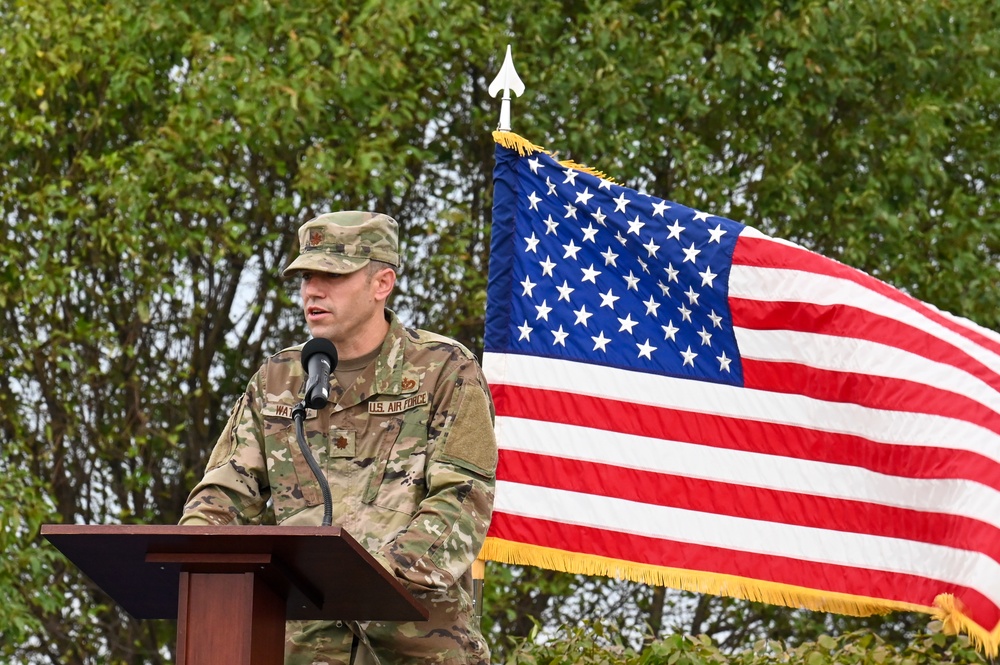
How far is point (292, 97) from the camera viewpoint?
9.03m

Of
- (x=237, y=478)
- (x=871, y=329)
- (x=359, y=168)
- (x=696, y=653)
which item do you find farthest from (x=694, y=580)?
(x=359, y=168)

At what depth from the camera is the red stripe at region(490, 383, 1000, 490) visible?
621 cm

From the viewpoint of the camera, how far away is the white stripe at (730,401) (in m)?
6.17

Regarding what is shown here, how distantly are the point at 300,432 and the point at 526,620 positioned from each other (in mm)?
6392

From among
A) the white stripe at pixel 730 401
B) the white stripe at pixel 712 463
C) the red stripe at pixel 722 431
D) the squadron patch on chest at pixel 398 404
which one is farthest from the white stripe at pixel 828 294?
the squadron patch on chest at pixel 398 404

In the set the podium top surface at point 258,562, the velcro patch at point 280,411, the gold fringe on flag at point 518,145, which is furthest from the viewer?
the gold fringe on flag at point 518,145

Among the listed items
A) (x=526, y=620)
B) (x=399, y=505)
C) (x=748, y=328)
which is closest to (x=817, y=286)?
(x=748, y=328)

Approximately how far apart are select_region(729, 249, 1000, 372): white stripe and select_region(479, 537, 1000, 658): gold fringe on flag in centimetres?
106

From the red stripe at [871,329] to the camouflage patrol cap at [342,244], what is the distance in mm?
2515

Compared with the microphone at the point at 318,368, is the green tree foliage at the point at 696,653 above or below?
below

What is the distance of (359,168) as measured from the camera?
9250 mm

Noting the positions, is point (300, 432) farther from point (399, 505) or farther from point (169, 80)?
point (169, 80)

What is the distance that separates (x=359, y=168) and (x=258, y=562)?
6.11 m

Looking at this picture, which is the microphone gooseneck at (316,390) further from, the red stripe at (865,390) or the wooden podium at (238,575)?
the red stripe at (865,390)
